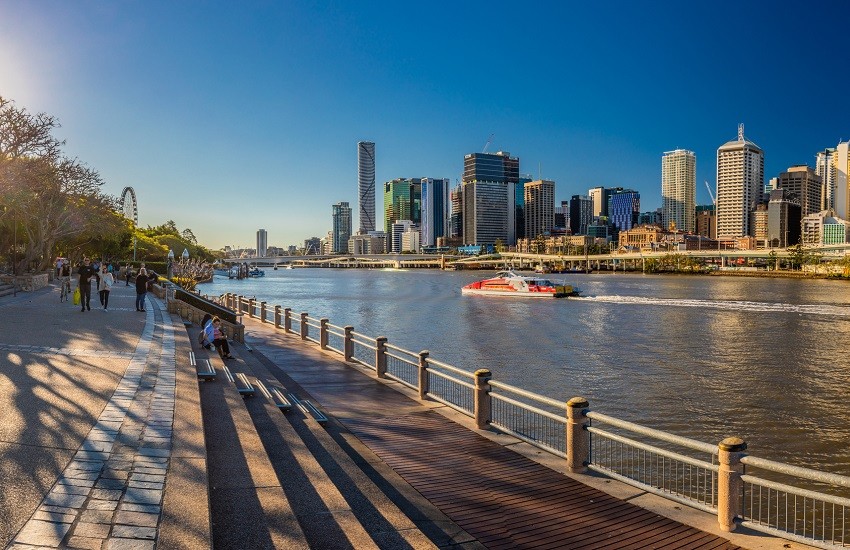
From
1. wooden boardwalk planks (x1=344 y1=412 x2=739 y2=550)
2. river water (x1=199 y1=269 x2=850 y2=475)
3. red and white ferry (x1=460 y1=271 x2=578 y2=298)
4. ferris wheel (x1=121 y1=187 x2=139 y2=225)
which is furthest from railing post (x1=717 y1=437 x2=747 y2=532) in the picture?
ferris wheel (x1=121 y1=187 x2=139 y2=225)

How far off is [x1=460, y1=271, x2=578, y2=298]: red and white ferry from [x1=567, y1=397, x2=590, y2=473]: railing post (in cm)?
7532

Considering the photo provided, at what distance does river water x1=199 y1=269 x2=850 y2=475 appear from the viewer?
1955 centimetres

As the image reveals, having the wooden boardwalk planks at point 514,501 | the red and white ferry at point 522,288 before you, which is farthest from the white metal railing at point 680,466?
the red and white ferry at point 522,288

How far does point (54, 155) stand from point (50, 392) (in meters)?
36.1

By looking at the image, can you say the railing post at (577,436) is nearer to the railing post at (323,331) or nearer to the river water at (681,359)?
the river water at (681,359)

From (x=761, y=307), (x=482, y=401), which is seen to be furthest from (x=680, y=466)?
(x=761, y=307)

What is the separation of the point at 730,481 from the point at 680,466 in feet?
24.8

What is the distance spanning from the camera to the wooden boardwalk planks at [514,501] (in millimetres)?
7738

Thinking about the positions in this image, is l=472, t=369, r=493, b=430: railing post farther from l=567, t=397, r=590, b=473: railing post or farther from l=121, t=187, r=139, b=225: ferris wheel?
l=121, t=187, r=139, b=225: ferris wheel

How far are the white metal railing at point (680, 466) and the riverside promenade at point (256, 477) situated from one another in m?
0.38

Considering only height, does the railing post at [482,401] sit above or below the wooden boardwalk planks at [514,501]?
above

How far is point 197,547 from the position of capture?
521cm

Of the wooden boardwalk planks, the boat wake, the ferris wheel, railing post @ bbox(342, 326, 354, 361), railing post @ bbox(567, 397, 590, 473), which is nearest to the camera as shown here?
the wooden boardwalk planks

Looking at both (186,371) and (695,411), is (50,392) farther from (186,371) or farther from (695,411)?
(695,411)
